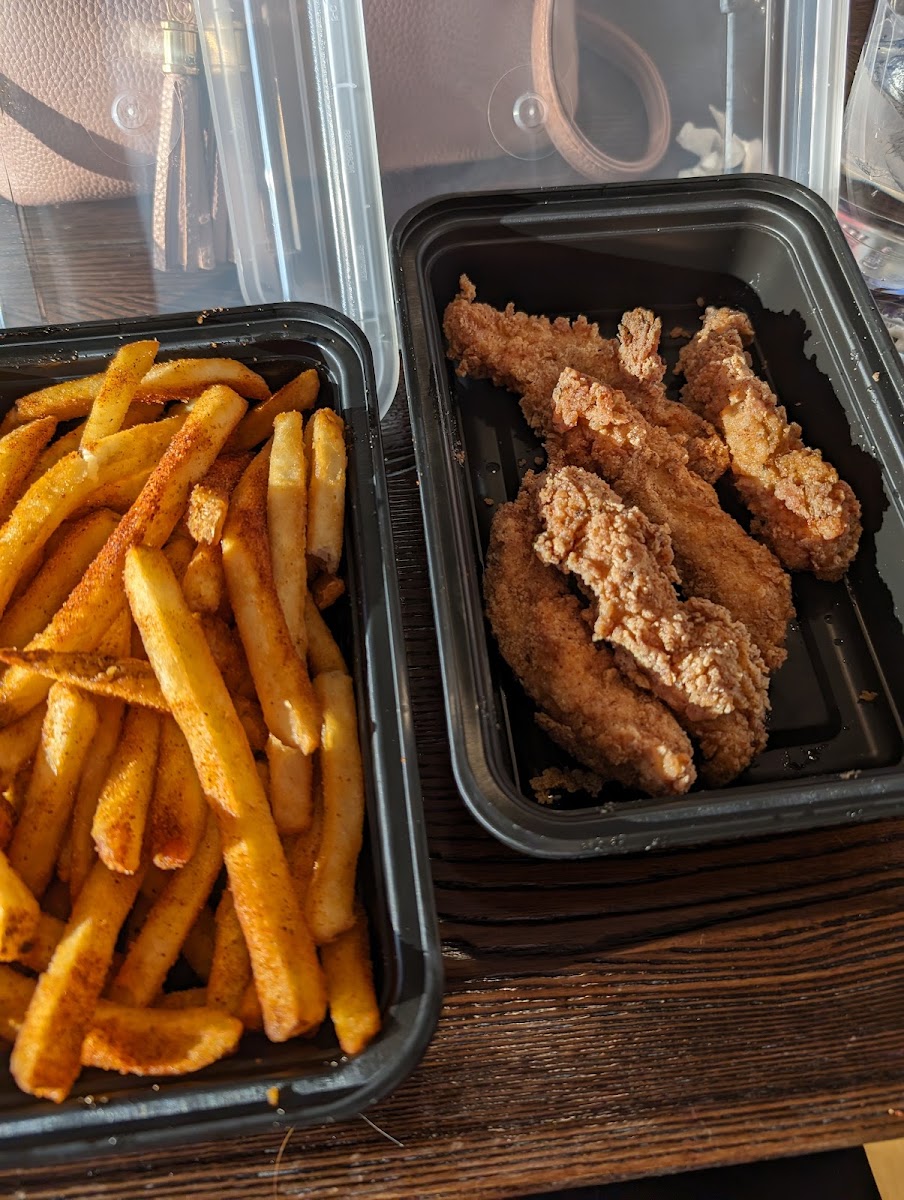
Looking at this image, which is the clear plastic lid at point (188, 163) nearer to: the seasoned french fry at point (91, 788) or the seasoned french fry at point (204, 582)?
the seasoned french fry at point (204, 582)

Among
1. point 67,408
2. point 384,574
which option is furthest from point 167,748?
point 67,408

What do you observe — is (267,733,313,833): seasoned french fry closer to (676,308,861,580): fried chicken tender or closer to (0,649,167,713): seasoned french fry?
(0,649,167,713): seasoned french fry

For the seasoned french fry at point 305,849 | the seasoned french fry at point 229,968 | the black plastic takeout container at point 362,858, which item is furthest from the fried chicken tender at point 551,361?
the seasoned french fry at point 229,968

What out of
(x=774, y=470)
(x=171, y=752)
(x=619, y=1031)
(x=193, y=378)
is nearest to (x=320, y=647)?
(x=171, y=752)

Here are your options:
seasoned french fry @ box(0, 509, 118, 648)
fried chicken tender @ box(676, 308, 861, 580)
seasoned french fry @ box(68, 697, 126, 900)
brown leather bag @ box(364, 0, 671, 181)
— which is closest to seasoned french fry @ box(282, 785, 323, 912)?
seasoned french fry @ box(68, 697, 126, 900)

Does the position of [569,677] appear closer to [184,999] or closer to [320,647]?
[320,647]

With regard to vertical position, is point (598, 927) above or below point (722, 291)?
below

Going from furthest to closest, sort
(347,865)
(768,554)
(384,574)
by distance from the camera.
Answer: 1. (768,554)
2. (384,574)
3. (347,865)

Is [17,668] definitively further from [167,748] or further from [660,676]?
[660,676]
